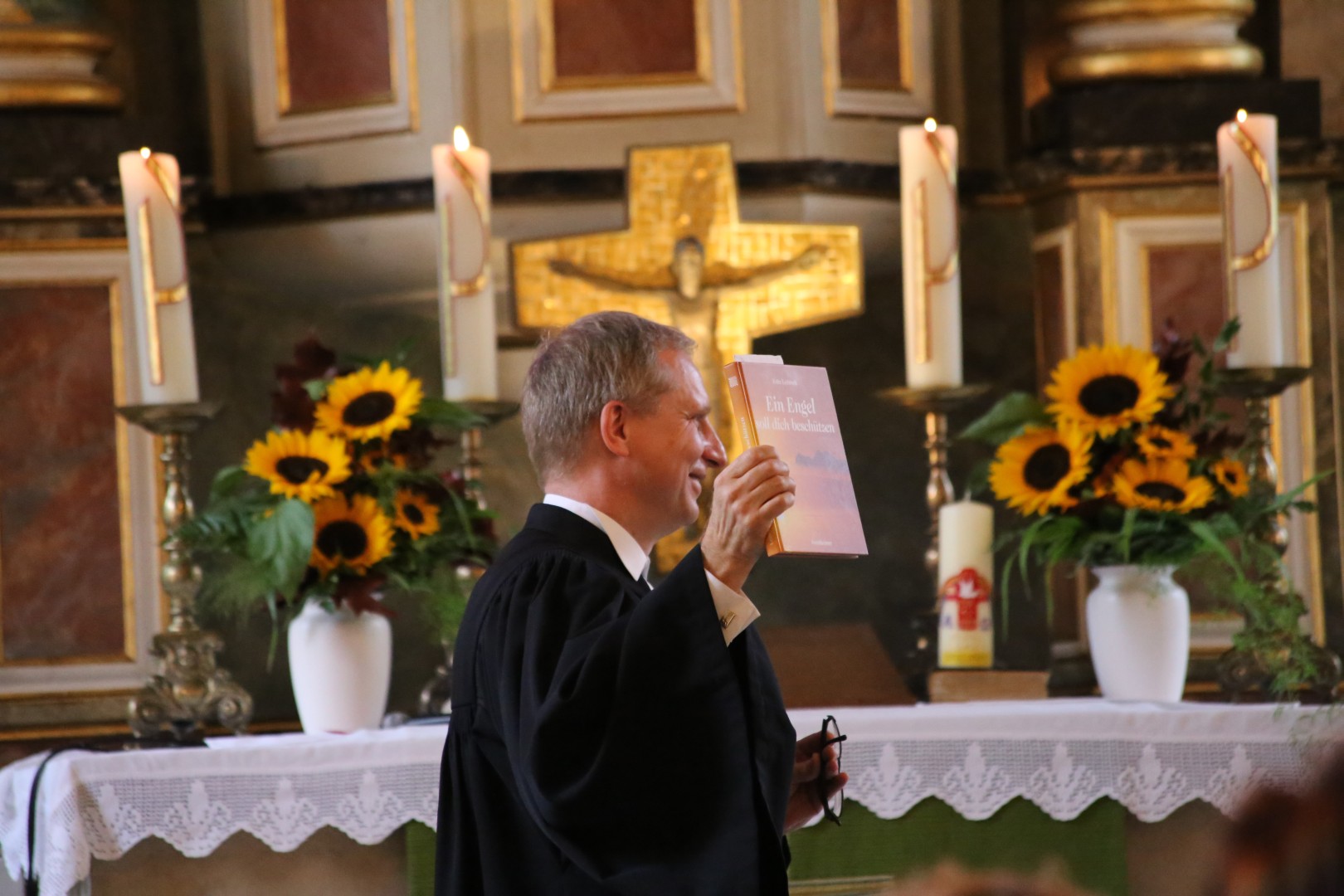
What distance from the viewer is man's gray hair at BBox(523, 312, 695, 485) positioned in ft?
7.32

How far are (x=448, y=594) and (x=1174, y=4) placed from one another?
7.58 feet

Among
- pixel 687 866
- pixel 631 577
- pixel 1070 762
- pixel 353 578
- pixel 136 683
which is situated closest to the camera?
pixel 687 866

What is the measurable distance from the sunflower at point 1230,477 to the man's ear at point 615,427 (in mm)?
1510

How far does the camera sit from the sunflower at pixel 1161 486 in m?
3.20

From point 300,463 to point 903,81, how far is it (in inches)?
72.9

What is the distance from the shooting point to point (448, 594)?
132 inches

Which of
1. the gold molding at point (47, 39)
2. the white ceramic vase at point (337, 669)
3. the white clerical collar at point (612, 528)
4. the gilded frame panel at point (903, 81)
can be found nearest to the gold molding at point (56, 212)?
the gold molding at point (47, 39)

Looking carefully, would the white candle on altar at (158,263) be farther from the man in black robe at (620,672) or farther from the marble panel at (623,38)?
the man in black robe at (620,672)

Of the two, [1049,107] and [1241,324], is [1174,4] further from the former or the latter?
[1241,324]

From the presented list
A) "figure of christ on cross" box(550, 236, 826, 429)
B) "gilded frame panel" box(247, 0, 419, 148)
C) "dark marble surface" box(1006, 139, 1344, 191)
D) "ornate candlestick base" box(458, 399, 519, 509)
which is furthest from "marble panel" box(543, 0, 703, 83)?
"ornate candlestick base" box(458, 399, 519, 509)

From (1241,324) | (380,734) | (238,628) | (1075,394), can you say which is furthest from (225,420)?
(1241,324)

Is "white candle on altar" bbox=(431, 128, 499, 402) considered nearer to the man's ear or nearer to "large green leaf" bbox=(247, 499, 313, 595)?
"large green leaf" bbox=(247, 499, 313, 595)

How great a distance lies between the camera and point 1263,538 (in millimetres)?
3328

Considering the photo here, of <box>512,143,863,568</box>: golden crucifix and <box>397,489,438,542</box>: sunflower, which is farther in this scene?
<box>512,143,863,568</box>: golden crucifix
